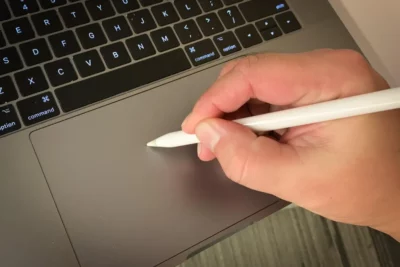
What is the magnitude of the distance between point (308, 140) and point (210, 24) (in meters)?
0.18

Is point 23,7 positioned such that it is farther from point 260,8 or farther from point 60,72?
point 260,8

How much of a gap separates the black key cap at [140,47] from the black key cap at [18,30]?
0.09 m

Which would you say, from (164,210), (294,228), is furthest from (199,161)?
(294,228)

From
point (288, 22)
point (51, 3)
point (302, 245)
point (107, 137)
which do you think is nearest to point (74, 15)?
point (51, 3)

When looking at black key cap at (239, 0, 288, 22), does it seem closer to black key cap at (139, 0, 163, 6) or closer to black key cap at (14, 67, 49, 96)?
black key cap at (139, 0, 163, 6)

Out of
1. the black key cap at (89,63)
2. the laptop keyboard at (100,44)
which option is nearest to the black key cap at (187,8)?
the laptop keyboard at (100,44)

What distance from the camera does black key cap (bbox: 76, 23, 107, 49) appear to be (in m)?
0.46

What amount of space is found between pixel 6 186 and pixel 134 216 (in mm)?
108

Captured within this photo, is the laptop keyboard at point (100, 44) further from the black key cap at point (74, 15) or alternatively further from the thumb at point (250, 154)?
the thumb at point (250, 154)

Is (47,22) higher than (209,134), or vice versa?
(47,22)

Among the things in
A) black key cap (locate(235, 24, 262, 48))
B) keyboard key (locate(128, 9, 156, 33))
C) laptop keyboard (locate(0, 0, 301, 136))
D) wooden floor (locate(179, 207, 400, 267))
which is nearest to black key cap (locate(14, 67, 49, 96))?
laptop keyboard (locate(0, 0, 301, 136))

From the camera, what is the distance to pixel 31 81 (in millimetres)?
427

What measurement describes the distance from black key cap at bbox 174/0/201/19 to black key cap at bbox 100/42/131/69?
8cm

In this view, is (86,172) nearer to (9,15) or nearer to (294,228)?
(9,15)
